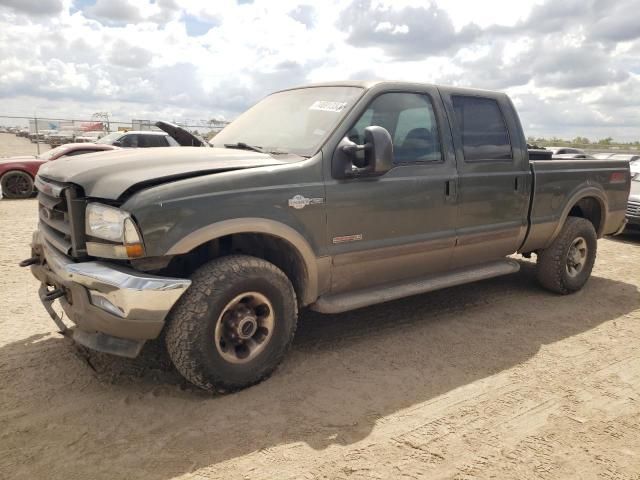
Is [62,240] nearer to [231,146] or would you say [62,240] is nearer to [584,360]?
[231,146]

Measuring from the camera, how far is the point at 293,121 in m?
3.97

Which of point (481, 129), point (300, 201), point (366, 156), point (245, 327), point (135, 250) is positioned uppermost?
point (481, 129)

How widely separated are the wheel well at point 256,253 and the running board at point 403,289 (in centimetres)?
24

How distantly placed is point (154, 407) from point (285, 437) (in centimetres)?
84

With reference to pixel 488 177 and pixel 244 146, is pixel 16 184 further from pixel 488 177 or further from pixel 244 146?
pixel 488 177

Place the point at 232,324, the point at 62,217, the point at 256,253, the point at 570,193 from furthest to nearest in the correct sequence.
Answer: the point at 570,193 < the point at 256,253 < the point at 62,217 < the point at 232,324

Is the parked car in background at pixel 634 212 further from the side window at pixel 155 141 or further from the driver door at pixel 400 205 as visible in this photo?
the side window at pixel 155 141

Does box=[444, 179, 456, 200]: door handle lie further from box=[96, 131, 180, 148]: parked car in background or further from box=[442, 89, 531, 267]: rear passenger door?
box=[96, 131, 180, 148]: parked car in background

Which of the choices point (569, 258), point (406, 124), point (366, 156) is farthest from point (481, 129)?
point (569, 258)

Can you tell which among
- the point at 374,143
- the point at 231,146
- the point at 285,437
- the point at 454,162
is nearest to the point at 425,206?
the point at 454,162

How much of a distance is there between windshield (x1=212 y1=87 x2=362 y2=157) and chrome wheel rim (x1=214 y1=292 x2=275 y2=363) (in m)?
1.08

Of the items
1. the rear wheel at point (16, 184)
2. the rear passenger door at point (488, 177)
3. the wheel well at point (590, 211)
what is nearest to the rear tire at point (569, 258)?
the wheel well at point (590, 211)

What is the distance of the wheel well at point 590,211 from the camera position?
572 centimetres

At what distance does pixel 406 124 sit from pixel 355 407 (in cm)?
217
